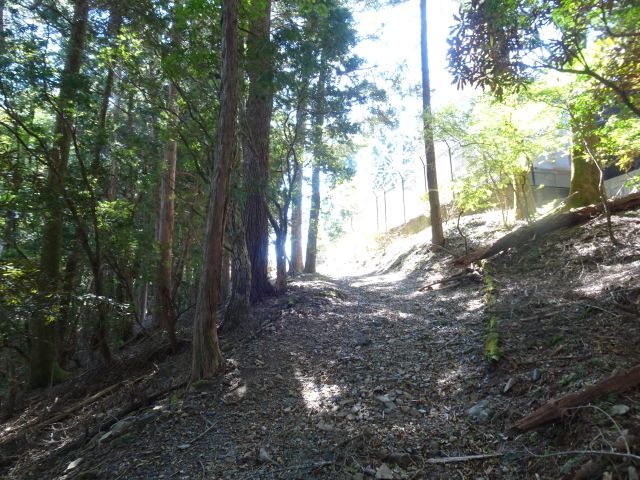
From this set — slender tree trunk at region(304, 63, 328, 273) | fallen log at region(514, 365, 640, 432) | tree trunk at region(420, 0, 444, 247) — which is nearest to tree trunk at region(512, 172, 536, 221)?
tree trunk at region(420, 0, 444, 247)

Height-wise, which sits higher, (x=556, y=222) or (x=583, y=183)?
(x=583, y=183)

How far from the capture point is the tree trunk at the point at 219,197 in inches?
195

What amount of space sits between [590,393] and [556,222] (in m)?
5.81

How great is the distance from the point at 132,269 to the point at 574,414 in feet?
31.3

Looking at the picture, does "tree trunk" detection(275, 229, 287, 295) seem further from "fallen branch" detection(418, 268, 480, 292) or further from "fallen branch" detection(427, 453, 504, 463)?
"fallen branch" detection(427, 453, 504, 463)

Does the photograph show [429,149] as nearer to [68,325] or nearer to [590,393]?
[590,393]

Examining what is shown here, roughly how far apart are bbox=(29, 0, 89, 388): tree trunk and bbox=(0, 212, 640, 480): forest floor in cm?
185

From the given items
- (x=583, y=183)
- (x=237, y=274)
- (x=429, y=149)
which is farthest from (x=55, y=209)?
(x=583, y=183)

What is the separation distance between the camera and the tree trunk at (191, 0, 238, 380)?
494cm

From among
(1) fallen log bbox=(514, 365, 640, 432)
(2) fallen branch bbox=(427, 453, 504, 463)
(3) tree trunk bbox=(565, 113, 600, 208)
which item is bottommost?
(2) fallen branch bbox=(427, 453, 504, 463)

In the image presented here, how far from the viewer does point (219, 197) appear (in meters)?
4.96

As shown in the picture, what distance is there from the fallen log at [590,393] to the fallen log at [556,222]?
551cm

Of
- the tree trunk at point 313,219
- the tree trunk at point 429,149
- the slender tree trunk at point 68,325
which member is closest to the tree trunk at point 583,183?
the tree trunk at point 429,149

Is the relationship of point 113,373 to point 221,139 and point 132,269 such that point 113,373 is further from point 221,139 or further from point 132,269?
point 221,139
